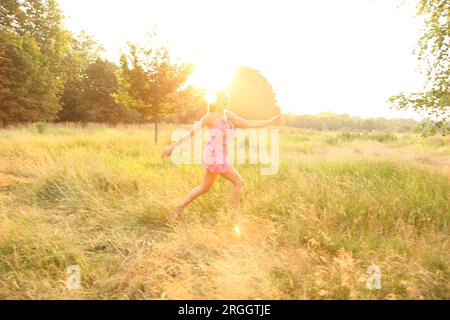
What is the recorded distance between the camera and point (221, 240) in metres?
3.43

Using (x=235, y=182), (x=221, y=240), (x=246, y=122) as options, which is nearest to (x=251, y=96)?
(x=246, y=122)

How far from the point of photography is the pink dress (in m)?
4.13

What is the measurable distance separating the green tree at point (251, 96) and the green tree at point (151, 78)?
15.9 m

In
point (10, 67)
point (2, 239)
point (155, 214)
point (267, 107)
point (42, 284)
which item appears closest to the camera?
point (42, 284)

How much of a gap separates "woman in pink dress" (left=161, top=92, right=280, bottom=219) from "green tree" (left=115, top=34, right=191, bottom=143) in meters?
10.5

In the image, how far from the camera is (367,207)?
4.21m

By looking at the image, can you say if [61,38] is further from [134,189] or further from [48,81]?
[134,189]

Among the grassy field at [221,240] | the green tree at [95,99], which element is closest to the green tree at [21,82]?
the green tree at [95,99]

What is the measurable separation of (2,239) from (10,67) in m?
22.9

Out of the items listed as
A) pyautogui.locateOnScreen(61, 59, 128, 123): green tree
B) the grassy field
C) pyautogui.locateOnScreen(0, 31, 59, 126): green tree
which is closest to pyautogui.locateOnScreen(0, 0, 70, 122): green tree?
pyautogui.locateOnScreen(0, 31, 59, 126): green tree

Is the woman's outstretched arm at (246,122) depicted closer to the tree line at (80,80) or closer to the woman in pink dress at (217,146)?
the woman in pink dress at (217,146)

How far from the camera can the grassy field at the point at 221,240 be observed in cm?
261

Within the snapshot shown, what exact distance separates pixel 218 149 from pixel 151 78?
1147 centimetres
